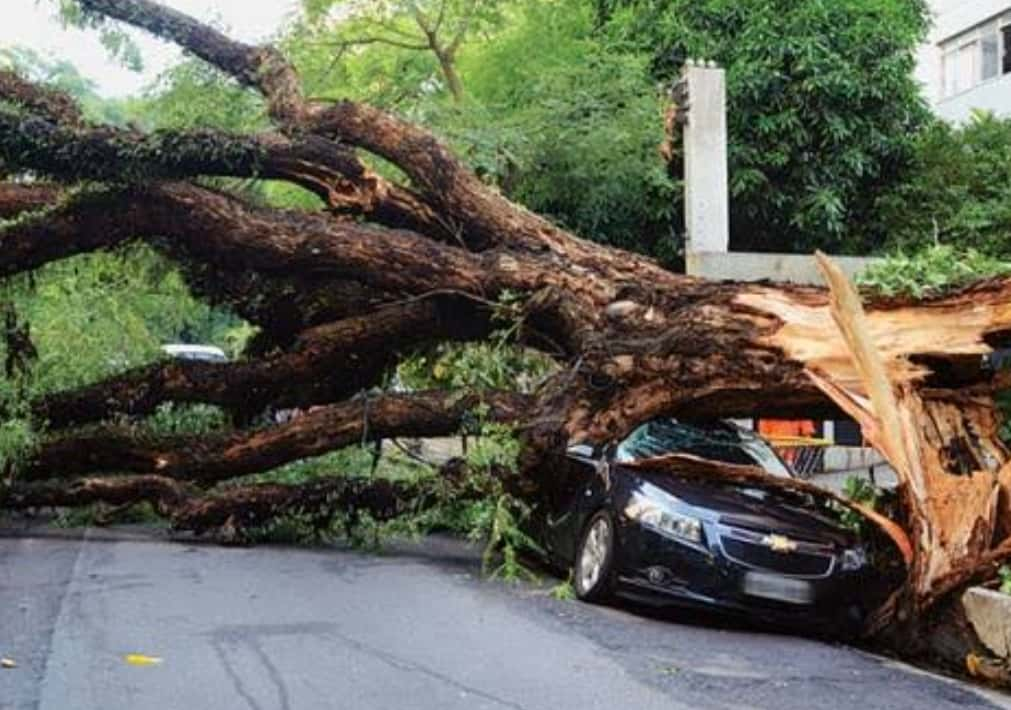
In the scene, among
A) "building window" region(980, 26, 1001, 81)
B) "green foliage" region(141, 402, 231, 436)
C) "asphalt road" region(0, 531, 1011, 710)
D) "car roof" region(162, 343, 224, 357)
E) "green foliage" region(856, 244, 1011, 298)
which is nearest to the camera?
"asphalt road" region(0, 531, 1011, 710)

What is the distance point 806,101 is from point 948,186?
2532 mm

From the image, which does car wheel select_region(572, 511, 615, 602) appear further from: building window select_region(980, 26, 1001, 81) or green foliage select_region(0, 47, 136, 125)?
building window select_region(980, 26, 1001, 81)

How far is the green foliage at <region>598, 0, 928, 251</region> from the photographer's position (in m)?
17.7

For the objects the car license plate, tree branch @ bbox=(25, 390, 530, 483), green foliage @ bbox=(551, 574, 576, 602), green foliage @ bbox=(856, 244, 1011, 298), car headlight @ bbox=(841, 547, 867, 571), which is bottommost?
green foliage @ bbox=(551, 574, 576, 602)

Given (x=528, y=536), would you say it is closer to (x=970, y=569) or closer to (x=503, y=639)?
(x=503, y=639)

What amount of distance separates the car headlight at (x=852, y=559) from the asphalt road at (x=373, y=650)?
0.58 m

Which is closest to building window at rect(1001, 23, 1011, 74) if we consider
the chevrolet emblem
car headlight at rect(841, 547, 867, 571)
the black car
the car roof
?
the car roof

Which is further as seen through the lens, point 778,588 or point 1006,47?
point 1006,47

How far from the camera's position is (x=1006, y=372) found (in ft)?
29.3

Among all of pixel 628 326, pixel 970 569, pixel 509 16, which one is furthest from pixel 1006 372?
pixel 509 16

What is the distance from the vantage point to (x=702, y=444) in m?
10.6

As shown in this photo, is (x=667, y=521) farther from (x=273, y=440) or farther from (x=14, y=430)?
(x=14, y=430)

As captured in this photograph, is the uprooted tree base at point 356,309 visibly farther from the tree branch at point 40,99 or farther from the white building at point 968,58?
the white building at point 968,58

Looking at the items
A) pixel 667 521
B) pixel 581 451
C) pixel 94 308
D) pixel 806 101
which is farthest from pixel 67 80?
pixel 667 521
